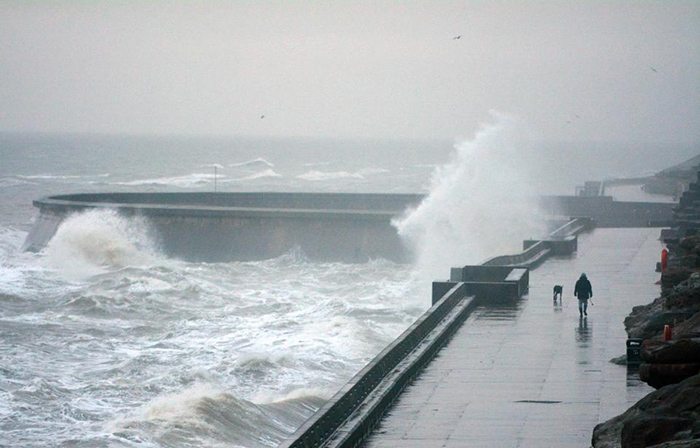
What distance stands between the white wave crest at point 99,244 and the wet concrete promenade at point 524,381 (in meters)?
17.3

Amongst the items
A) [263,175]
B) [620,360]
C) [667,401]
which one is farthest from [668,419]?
[263,175]

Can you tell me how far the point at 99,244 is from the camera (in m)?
39.0

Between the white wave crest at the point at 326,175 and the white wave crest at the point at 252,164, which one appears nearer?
the white wave crest at the point at 326,175

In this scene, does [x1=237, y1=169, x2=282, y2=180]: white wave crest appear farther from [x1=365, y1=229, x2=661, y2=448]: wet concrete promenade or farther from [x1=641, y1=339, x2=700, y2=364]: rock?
[x1=641, y1=339, x2=700, y2=364]: rock

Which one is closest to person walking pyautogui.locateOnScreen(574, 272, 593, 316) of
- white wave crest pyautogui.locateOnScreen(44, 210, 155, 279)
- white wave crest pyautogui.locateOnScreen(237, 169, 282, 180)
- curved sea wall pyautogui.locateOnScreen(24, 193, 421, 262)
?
curved sea wall pyautogui.locateOnScreen(24, 193, 421, 262)

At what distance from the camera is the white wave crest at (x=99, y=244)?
38.5 m

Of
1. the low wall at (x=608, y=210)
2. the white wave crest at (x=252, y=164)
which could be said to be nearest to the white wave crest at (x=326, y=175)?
the white wave crest at (x=252, y=164)

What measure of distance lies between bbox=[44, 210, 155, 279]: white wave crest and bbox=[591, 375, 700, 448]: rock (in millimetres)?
29372

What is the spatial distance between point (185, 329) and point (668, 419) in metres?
18.2

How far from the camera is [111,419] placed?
17859mm

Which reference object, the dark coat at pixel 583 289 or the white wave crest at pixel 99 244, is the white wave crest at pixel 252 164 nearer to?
the white wave crest at pixel 99 244

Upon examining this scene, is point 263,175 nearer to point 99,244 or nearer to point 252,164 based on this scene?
point 252,164

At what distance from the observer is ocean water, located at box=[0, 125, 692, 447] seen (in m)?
18.0

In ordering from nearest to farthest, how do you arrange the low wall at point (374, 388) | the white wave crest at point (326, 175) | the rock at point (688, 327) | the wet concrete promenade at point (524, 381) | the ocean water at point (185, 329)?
the low wall at point (374, 388), the wet concrete promenade at point (524, 381), the rock at point (688, 327), the ocean water at point (185, 329), the white wave crest at point (326, 175)
